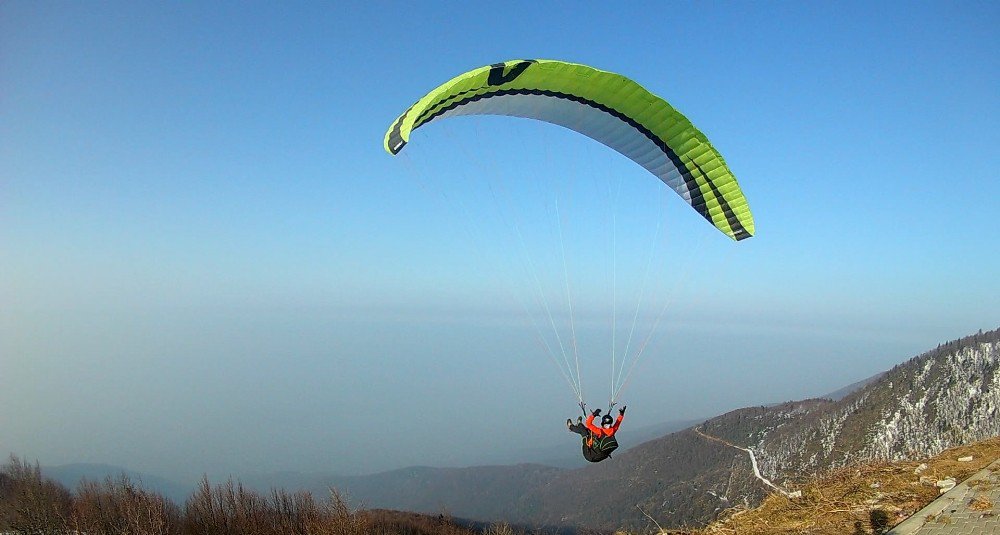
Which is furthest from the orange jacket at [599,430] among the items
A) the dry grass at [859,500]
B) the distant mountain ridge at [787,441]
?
the distant mountain ridge at [787,441]

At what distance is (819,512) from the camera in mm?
11195

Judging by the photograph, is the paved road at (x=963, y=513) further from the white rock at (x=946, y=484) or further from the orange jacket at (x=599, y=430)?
the orange jacket at (x=599, y=430)

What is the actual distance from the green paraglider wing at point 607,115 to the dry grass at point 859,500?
602 centimetres

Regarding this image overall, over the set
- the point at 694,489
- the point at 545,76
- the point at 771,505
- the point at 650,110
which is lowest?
the point at 694,489

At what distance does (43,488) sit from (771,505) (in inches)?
2466

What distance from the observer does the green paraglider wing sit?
10.6 metres

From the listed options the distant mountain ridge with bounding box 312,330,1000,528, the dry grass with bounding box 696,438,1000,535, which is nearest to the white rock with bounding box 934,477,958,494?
the dry grass with bounding box 696,438,1000,535

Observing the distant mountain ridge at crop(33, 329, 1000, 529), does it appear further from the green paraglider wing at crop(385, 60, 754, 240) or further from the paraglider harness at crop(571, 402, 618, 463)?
the green paraglider wing at crop(385, 60, 754, 240)

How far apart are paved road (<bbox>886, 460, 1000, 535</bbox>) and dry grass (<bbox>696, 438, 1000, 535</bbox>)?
354 mm

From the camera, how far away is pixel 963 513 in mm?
9188

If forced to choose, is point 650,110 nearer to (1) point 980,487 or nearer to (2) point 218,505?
(1) point 980,487

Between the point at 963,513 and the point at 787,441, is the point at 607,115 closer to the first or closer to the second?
the point at 963,513

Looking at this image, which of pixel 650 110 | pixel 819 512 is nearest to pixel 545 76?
pixel 650 110

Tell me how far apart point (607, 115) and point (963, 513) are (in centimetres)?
1007
